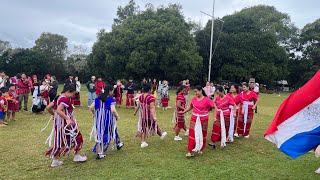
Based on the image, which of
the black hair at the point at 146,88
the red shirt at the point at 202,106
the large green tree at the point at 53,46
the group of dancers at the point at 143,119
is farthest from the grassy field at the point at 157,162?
the large green tree at the point at 53,46

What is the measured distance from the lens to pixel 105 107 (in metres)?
6.62

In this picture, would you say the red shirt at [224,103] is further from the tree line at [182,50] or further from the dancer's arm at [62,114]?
the tree line at [182,50]

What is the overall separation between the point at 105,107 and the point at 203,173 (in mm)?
2622

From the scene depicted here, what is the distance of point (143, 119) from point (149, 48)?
23.2 meters

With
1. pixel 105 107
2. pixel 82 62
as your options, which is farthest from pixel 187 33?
pixel 105 107

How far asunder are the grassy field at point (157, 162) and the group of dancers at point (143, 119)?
0.30 meters

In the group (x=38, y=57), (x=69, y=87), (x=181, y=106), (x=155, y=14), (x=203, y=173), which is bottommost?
(x=203, y=173)

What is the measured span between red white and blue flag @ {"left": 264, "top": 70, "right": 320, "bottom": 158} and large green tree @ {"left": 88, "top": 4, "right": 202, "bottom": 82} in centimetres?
2475

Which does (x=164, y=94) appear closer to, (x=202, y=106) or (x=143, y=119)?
(x=143, y=119)

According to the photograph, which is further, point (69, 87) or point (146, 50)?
point (146, 50)

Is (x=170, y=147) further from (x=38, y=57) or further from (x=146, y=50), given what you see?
(x=38, y=57)

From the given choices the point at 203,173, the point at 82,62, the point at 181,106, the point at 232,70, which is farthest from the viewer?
the point at 82,62

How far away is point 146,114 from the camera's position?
7.59m

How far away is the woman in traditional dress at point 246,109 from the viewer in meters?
9.14
